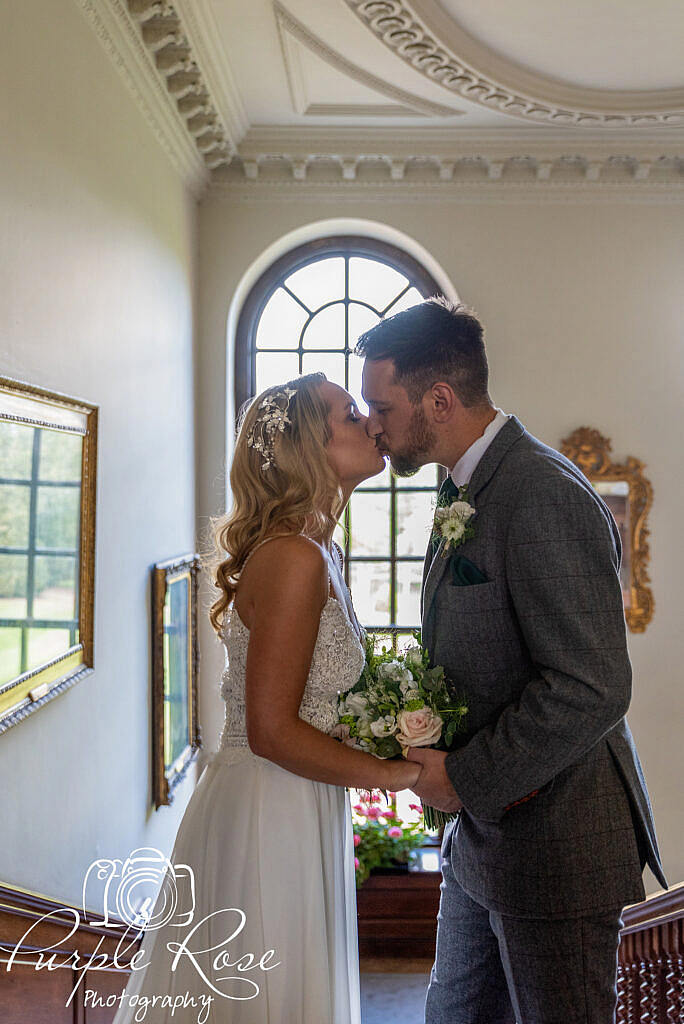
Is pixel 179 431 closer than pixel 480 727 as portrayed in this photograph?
No

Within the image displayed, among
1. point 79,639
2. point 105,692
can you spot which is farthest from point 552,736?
point 105,692

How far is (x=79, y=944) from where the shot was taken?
183 cm

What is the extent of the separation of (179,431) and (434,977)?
10.7 feet

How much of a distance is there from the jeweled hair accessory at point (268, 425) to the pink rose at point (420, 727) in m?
0.78

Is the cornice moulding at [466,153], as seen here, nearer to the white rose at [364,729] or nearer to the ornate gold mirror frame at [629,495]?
the ornate gold mirror frame at [629,495]

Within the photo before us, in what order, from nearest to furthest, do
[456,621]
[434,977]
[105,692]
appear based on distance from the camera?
[456,621]
[434,977]
[105,692]

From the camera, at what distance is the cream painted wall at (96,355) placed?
8.14 ft

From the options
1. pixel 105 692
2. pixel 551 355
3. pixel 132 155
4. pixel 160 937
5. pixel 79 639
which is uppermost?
pixel 132 155

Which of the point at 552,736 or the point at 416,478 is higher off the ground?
the point at 416,478

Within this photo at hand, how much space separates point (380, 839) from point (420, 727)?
12.0 feet

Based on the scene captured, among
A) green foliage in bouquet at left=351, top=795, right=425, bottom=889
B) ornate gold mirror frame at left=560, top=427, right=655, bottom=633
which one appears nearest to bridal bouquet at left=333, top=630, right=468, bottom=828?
green foliage in bouquet at left=351, top=795, right=425, bottom=889

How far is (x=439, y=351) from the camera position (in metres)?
2.25

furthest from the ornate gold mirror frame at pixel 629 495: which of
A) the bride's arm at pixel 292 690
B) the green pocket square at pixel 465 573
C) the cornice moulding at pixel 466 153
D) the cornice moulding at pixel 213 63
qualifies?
the bride's arm at pixel 292 690

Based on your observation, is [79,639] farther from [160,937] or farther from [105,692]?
[160,937]
